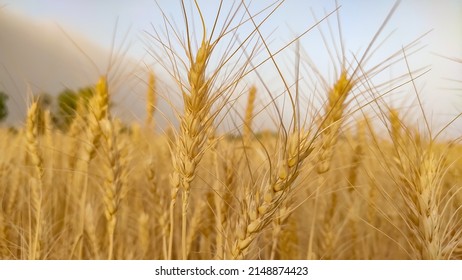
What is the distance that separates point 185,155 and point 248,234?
200 mm

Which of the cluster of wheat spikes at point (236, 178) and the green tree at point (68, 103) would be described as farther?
the green tree at point (68, 103)

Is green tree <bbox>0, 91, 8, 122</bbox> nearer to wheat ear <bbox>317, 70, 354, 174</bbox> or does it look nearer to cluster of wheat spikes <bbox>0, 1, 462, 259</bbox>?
cluster of wheat spikes <bbox>0, 1, 462, 259</bbox>

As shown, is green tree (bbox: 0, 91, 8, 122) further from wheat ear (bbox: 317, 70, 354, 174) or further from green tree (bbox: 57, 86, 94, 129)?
wheat ear (bbox: 317, 70, 354, 174)

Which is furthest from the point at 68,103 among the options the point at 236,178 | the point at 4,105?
the point at 236,178

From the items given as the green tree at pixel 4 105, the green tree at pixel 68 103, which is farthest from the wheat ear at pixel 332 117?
the green tree at pixel 4 105

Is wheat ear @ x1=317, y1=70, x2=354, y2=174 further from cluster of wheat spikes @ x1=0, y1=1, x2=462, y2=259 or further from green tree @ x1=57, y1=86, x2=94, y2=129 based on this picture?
green tree @ x1=57, y1=86, x2=94, y2=129

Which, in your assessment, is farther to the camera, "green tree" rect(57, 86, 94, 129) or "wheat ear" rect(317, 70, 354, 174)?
"green tree" rect(57, 86, 94, 129)

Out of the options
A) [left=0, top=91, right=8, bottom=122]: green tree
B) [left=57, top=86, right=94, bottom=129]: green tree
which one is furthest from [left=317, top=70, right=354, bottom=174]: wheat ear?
[left=0, top=91, right=8, bottom=122]: green tree

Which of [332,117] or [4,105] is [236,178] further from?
[4,105]

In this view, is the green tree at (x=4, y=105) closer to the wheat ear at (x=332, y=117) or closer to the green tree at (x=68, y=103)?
the green tree at (x=68, y=103)

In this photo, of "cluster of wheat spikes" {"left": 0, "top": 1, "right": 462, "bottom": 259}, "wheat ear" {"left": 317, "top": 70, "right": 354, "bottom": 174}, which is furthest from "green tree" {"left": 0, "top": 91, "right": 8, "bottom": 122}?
"wheat ear" {"left": 317, "top": 70, "right": 354, "bottom": 174}

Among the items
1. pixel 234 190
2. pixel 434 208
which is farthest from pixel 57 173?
pixel 434 208
